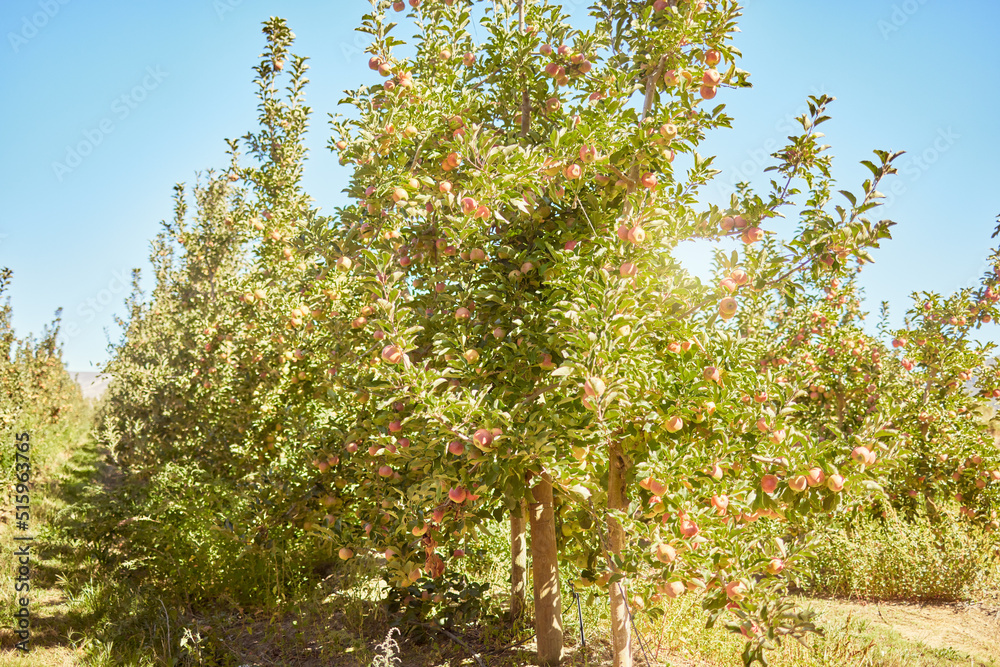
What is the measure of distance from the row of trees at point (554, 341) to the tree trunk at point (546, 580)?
0.8 inches

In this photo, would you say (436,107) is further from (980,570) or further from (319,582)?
(980,570)

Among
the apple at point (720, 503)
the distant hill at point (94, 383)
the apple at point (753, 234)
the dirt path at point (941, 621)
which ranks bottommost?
the dirt path at point (941, 621)

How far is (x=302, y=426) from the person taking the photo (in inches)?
206

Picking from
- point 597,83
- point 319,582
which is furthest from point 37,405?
point 597,83

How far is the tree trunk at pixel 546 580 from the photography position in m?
4.33

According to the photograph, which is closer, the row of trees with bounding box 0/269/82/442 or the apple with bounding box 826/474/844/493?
the apple with bounding box 826/474/844/493

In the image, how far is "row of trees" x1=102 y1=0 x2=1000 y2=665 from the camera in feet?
9.48

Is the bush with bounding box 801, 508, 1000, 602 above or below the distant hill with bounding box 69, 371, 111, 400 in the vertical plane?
below

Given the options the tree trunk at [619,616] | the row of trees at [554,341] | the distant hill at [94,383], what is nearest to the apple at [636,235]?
the row of trees at [554,341]

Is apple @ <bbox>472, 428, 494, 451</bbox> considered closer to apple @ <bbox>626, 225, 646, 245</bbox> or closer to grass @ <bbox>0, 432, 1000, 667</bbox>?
apple @ <bbox>626, 225, 646, 245</bbox>

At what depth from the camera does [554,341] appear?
3.25 meters

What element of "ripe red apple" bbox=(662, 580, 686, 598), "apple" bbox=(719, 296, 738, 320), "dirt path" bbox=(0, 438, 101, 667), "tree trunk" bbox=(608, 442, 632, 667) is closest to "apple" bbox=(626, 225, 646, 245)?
"apple" bbox=(719, 296, 738, 320)

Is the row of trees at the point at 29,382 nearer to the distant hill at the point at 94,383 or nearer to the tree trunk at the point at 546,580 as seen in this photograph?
the distant hill at the point at 94,383

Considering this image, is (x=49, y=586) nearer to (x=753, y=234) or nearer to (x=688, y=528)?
(x=688, y=528)
